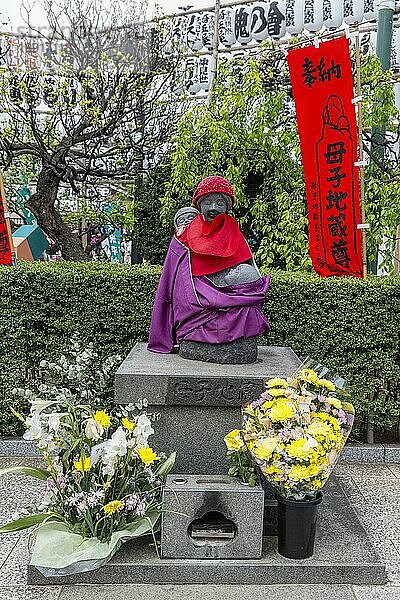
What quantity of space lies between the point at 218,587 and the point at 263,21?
7.55 m

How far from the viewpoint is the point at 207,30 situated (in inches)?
379

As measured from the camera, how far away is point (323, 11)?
8.65 metres

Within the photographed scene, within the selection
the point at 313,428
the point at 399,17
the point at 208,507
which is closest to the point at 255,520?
the point at 208,507

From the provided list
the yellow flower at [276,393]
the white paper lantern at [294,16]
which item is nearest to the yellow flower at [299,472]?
the yellow flower at [276,393]

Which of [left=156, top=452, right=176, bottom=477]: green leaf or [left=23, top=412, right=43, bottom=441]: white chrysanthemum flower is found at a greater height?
[left=23, top=412, right=43, bottom=441]: white chrysanthemum flower

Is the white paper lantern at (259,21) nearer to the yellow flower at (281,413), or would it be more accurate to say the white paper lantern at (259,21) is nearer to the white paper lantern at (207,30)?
the white paper lantern at (207,30)

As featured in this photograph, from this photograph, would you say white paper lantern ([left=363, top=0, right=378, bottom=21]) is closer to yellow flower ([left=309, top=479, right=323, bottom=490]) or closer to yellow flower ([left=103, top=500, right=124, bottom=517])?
yellow flower ([left=309, top=479, right=323, bottom=490])

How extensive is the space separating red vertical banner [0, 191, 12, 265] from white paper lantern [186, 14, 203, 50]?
462 cm

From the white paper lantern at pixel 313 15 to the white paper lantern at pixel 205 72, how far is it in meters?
1.51

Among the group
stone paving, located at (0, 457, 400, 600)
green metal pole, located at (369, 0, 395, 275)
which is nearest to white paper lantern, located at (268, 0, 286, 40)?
green metal pole, located at (369, 0, 395, 275)

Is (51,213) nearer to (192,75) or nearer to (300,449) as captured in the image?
(192,75)

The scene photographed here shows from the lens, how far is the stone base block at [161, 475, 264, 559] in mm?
3812

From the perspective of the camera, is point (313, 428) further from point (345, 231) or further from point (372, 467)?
point (345, 231)

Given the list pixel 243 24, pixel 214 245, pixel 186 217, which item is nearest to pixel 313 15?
pixel 243 24
